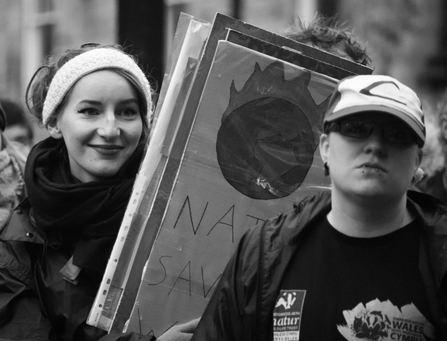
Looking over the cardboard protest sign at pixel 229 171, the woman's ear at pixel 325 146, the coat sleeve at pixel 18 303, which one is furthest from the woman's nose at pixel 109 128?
the woman's ear at pixel 325 146

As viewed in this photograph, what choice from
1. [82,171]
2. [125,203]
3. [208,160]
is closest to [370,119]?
[208,160]

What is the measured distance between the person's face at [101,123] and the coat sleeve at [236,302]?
2.98 ft

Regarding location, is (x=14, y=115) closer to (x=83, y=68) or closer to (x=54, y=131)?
(x=54, y=131)

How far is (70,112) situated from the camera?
3.29 meters

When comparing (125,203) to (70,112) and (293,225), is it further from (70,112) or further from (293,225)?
(293,225)

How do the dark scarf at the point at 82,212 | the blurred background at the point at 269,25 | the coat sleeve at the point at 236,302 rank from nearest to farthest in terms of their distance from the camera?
the coat sleeve at the point at 236,302, the dark scarf at the point at 82,212, the blurred background at the point at 269,25

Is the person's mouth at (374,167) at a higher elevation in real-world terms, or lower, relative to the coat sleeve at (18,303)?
higher

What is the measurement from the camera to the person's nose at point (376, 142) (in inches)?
89.4

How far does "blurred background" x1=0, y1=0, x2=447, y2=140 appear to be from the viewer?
17.5 ft

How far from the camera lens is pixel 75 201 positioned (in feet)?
10.6

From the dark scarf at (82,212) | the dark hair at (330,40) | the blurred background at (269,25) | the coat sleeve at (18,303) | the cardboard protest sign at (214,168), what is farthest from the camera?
the blurred background at (269,25)

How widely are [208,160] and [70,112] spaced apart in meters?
0.65

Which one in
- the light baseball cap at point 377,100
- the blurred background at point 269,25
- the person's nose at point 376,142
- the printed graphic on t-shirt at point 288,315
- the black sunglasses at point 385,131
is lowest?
the printed graphic on t-shirt at point 288,315

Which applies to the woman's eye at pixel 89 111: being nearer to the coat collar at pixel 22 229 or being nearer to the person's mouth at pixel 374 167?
the coat collar at pixel 22 229
